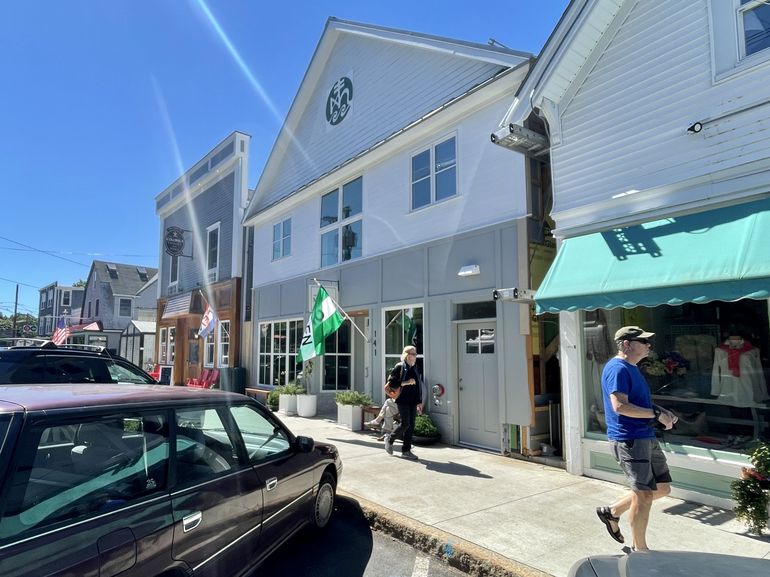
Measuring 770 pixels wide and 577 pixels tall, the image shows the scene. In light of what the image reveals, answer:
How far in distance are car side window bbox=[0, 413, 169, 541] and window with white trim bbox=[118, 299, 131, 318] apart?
4056 cm

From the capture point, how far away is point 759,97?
538 centimetres

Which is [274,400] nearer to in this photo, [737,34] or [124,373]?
[124,373]

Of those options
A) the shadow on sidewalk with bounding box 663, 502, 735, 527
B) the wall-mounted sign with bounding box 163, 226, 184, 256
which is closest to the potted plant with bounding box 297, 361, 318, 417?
the shadow on sidewalk with bounding box 663, 502, 735, 527

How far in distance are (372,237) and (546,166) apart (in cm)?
427

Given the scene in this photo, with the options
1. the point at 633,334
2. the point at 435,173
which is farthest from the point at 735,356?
the point at 435,173

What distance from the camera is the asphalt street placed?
164 inches

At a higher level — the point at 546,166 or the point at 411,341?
the point at 546,166

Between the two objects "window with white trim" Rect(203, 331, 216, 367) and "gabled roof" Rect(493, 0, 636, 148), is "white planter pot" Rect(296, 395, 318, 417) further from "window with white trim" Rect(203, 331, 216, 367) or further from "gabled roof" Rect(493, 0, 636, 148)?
"gabled roof" Rect(493, 0, 636, 148)

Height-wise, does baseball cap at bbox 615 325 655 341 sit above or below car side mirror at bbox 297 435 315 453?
above

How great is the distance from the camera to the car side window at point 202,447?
3082 mm

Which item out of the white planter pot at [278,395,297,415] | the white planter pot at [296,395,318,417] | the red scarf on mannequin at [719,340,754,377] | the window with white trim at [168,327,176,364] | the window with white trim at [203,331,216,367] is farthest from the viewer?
the window with white trim at [168,327,176,364]

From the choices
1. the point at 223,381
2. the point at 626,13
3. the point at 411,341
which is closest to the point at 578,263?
the point at 626,13

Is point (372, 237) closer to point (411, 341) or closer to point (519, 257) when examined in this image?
point (411, 341)

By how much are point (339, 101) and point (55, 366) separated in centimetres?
1024
